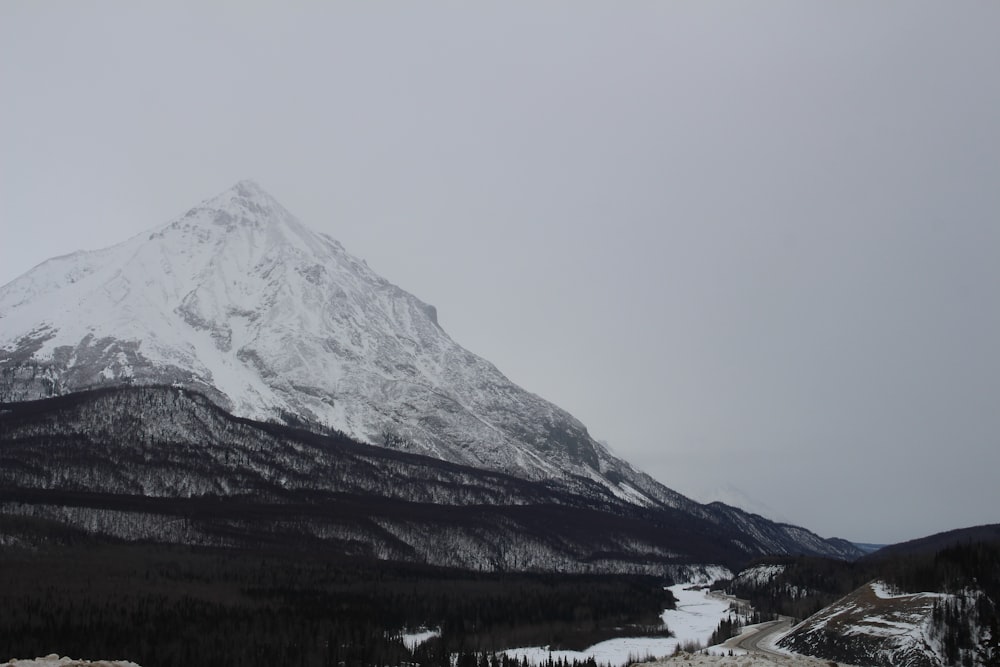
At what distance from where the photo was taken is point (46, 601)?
630 ft

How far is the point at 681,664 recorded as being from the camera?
8969 cm

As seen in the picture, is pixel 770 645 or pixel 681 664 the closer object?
pixel 681 664

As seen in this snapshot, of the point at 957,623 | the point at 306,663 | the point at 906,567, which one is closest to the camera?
the point at 957,623

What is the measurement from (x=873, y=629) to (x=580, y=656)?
7033 centimetres

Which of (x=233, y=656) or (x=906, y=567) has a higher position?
(x=906, y=567)

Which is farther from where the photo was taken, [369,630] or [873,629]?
[369,630]

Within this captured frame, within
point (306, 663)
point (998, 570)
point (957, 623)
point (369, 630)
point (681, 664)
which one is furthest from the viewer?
point (369, 630)

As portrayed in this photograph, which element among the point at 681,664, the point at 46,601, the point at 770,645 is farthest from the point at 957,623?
the point at 46,601

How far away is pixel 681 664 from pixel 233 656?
112 meters

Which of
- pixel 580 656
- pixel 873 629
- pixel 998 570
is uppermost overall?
pixel 998 570

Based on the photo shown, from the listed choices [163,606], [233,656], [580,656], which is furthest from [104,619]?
[580,656]

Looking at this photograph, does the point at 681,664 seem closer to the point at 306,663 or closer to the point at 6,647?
the point at 306,663

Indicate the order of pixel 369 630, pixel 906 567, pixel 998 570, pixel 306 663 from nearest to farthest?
pixel 998 570
pixel 306 663
pixel 906 567
pixel 369 630

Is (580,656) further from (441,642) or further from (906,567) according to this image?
(906,567)
